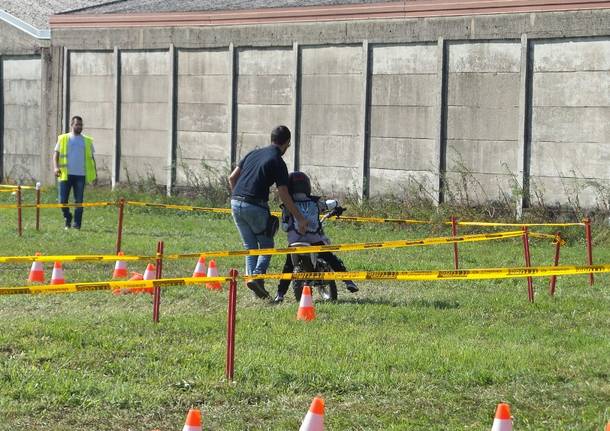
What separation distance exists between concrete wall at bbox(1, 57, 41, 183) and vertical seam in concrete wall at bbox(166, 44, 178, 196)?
12.8 ft

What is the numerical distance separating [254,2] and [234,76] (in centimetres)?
194

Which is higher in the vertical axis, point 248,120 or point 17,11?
point 17,11

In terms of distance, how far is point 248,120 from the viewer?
85.3 ft

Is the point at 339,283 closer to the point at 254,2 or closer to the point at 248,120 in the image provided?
the point at 248,120

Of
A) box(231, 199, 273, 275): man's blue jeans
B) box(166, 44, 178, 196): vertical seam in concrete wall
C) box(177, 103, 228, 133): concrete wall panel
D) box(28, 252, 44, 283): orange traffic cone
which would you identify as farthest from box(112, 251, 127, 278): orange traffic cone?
box(166, 44, 178, 196): vertical seam in concrete wall

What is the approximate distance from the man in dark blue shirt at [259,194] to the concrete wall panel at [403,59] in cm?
919

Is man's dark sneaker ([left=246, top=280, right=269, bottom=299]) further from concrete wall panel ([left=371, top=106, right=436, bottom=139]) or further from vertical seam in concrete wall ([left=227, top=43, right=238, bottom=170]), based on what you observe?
vertical seam in concrete wall ([left=227, top=43, right=238, bottom=170])

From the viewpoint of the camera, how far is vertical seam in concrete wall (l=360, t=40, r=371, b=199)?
23828 mm

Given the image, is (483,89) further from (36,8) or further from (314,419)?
(36,8)

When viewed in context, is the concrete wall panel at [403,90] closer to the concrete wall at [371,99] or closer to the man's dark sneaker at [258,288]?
the concrete wall at [371,99]

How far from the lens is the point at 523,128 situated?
21625mm

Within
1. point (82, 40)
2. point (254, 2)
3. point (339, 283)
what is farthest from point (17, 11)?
point (339, 283)

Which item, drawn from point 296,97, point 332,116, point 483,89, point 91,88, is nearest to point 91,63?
point 91,88

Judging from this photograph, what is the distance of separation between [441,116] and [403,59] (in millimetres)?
1285
